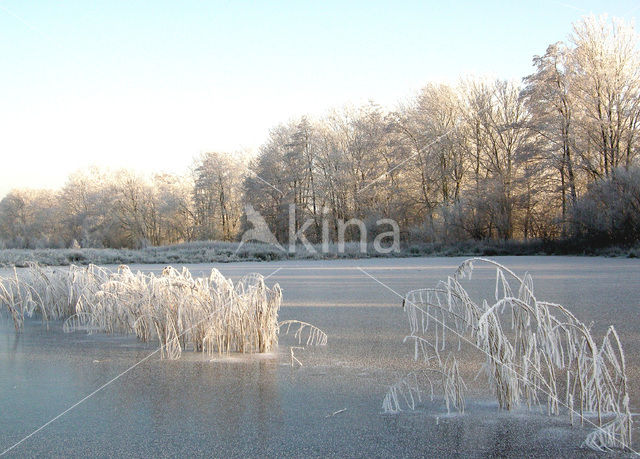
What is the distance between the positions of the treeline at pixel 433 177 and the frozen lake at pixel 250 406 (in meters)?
14.7

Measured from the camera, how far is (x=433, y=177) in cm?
2836

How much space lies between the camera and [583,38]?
20953mm

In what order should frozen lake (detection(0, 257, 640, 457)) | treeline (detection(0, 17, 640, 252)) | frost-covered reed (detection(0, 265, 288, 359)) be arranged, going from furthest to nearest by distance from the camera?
treeline (detection(0, 17, 640, 252)) < frost-covered reed (detection(0, 265, 288, 359)) < frozen lake (detection(0, 257, 640, 457))

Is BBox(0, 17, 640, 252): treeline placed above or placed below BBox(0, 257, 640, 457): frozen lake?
above

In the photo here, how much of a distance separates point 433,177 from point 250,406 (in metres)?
26.7

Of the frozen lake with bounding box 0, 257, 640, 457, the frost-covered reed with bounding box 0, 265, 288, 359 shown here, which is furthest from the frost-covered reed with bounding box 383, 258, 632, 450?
the frost-covered reed with bounding box 0, 265, 288, 359

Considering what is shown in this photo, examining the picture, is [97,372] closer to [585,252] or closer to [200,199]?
→ [585,252]

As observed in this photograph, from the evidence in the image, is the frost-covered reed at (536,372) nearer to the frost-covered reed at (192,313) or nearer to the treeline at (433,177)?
the frost-covered reed at (192,313)

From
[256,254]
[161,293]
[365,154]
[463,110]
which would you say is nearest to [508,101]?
[463,110]

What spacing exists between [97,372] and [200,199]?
118 ft

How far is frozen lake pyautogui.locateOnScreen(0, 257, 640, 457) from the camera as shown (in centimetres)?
228

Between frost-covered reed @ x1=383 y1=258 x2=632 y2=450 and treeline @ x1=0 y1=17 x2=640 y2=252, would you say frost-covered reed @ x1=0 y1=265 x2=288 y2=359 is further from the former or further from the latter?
treeline @ x1=0 y1=17 x2=640 y2=252

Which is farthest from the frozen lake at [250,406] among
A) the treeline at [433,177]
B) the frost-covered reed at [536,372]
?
the treeline at [433,177]

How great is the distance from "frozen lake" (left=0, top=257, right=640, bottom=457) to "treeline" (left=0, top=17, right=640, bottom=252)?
14740mm
